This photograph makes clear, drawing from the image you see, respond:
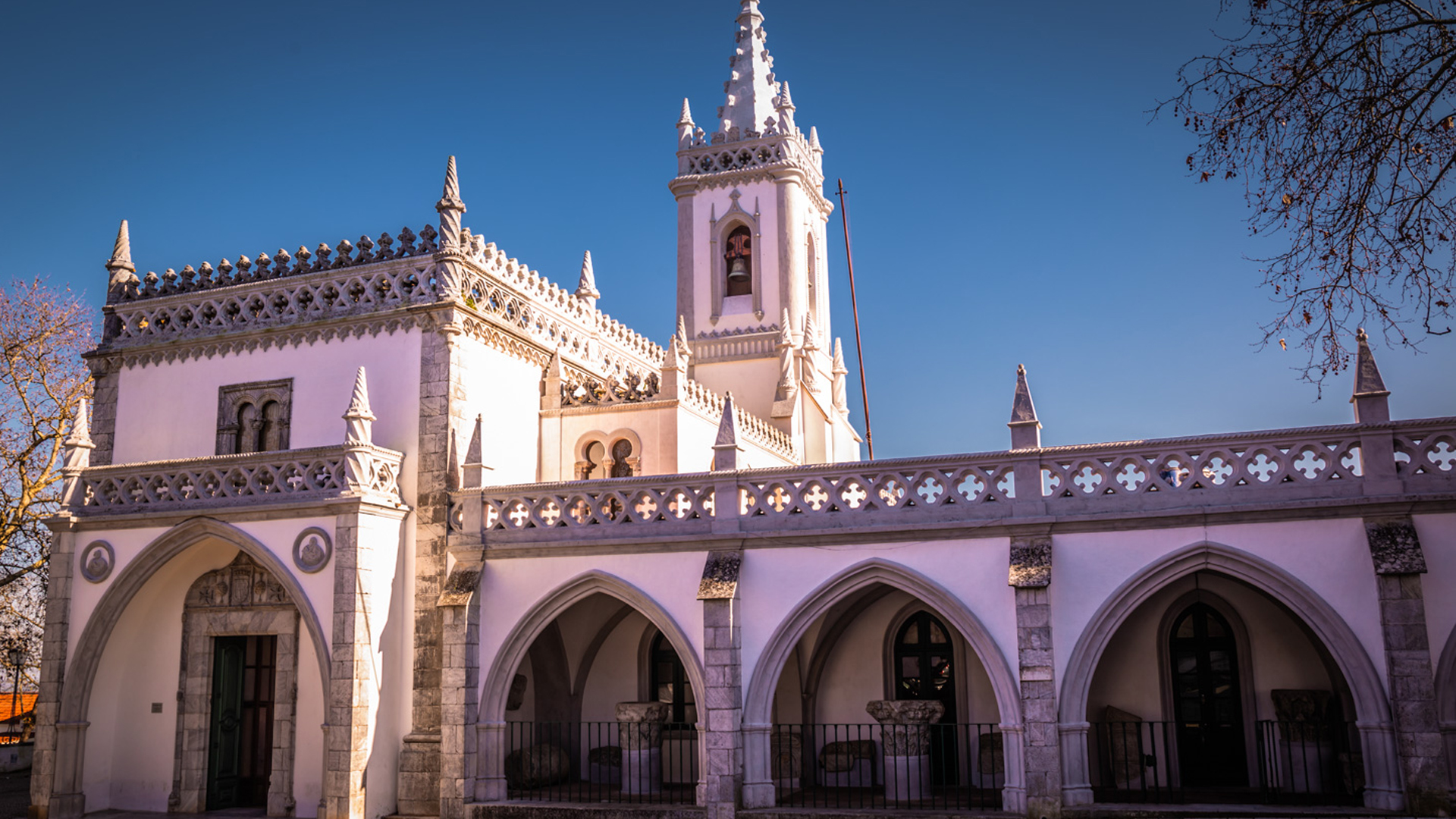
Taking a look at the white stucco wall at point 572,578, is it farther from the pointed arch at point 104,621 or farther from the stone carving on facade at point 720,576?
the pointed arch at point 104,621

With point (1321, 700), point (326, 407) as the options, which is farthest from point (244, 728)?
point (1321, 700)

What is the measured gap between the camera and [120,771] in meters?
17.7

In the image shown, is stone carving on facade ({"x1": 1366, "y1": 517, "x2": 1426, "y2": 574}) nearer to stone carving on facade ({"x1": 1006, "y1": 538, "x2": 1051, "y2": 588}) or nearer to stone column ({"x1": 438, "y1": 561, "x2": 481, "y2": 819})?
stone carving on facade ({"x1": 1006, "y1": 538, "x2": 1051, "y2": 588})

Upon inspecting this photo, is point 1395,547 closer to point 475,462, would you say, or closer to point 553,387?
point 475,462

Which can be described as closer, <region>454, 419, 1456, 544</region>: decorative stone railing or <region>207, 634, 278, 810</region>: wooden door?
<region>454, 419, 1456, 544</region>: decorative stone railing

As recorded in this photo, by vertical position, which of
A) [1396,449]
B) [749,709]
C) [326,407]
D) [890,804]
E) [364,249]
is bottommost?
[890,804]

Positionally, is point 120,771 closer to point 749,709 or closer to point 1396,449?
point 749,709

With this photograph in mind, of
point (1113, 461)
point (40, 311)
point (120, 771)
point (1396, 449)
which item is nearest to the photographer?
point (1396, 449)

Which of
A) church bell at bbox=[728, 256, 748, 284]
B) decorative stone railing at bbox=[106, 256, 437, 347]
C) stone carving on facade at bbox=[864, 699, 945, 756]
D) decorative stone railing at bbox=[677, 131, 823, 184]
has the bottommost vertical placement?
stone carving on facade at bbox=[864, 699, 945, 756]

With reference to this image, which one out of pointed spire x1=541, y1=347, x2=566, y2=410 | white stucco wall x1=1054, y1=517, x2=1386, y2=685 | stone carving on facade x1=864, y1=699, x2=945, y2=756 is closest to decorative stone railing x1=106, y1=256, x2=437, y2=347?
pointed spire x1=541, y1=347, x2=566, y2=410

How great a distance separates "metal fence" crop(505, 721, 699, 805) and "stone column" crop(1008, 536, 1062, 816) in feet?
14.9

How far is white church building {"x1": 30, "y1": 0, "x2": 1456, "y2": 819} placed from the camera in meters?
13.3

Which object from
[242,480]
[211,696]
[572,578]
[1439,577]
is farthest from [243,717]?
[1439,577]

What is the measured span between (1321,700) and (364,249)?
49.4ft
